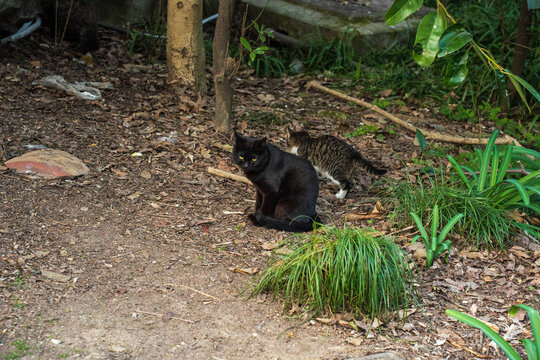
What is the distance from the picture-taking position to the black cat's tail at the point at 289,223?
15.7 feet

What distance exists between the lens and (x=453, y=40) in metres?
2.93

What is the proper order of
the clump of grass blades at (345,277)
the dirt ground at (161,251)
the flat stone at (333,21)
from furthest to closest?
the flat stone at (333,21), the clump of grass blades at (345,277), the dirt ground at (161,251)

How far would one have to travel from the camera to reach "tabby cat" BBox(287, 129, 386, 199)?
18.2ft

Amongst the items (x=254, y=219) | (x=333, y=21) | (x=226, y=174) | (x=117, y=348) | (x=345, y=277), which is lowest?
(x=117, y=348)

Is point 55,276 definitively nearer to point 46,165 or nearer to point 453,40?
point 46,165

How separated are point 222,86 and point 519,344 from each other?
3.56 meters

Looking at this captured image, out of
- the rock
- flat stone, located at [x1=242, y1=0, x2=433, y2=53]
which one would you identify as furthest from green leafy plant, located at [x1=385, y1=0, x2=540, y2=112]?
→ flat stone, located at [x1=242, y1=0, x2=433, y2=53]

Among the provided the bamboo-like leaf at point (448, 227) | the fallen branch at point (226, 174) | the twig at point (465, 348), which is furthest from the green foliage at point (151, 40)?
the twig at point (465, 348)

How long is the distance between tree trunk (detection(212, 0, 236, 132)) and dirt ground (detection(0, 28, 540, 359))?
1.16 ft

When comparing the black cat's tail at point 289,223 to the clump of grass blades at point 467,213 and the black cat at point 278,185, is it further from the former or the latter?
the clump of grass blades at point 467,213

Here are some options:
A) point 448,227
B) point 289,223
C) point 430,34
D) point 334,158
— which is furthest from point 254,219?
point 430,34

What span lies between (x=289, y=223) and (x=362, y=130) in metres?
2.26

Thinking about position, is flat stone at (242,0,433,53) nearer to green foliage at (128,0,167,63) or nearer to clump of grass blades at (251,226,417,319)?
green foliage at (128,0,167,63)

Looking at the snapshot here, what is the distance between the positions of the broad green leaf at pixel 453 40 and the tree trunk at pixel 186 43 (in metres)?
4.08
